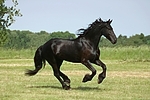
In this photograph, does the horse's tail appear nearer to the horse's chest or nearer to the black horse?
the black horse

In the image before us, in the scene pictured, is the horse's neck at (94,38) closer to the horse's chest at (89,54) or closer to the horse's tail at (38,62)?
the horse's chest at (89,54)

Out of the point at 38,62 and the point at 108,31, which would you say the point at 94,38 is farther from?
the point at 38,62

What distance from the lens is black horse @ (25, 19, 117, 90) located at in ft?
48.2

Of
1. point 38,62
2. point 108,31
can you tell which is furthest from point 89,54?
point 38,62

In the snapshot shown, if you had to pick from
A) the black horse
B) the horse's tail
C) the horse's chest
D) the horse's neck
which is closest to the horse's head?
the black horse


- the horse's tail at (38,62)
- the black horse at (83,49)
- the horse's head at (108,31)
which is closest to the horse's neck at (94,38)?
the black horse at (83,49)

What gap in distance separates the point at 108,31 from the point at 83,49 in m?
1.06

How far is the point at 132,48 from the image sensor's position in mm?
46531

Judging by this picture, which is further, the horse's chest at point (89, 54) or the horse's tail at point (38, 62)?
the horse's tail at point (38, 62)

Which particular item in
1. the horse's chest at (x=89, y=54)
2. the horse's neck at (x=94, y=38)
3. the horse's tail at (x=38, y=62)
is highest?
the horse's neck at (x=94, y=38)

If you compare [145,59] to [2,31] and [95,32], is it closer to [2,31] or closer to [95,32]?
[2,31]

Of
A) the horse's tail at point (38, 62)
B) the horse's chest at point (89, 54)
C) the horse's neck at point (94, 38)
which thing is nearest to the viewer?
the horse's chest at point (89, 54)

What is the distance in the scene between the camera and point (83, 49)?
14.9 metres

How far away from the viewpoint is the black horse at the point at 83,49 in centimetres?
1470
